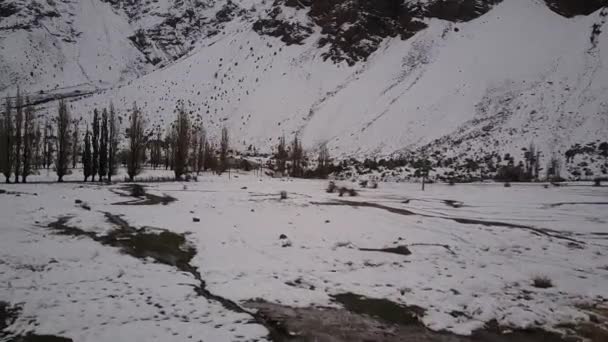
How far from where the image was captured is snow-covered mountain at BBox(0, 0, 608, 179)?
5891 cm

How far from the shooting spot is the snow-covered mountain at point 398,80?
58.9 meters

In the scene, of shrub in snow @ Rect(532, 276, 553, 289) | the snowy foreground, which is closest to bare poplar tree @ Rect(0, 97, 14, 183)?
the snowy foreground

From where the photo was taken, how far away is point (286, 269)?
1084 cm

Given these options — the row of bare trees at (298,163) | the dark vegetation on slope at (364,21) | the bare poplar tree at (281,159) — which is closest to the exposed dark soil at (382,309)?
the row of bare trees at (298,163)

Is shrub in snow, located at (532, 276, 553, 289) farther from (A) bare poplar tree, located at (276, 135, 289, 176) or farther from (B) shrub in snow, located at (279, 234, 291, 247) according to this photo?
(A) bare poplar tree, located at (276, 135, 289, 176)

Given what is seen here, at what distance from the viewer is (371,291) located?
30.6 feet

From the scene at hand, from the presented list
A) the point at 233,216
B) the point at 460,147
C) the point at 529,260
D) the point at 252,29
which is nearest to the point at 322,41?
the point at 252,29

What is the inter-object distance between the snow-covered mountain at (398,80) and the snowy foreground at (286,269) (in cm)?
4126

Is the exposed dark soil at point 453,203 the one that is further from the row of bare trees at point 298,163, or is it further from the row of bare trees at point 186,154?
the row of bare trees at point 186,154

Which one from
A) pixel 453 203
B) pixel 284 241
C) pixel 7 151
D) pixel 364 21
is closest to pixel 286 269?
pixel 284 241

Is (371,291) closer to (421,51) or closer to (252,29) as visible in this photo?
(421,51)

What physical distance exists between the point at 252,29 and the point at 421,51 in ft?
152

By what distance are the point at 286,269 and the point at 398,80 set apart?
230 ft

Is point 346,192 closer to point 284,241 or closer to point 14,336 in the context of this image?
point 284,241
